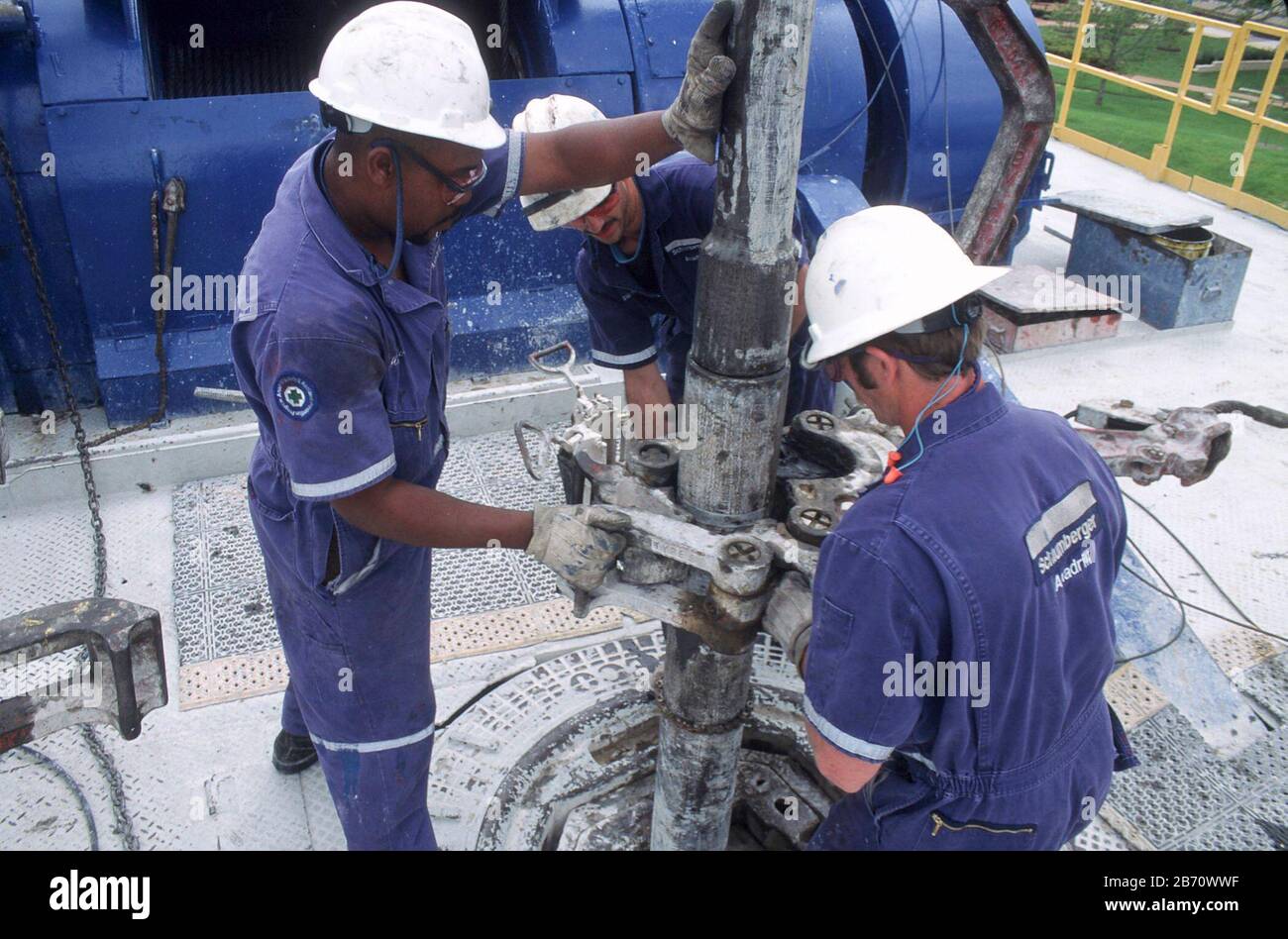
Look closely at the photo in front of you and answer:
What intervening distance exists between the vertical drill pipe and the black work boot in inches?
45.4

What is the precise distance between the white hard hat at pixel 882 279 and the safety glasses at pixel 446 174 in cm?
70

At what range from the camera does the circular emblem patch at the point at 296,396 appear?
179 cm

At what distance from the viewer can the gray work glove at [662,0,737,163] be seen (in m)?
1.54

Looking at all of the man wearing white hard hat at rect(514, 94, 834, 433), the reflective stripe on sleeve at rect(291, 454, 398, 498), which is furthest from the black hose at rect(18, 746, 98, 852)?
the man wearing white hard hat at rect(514, 94, 834, 433)

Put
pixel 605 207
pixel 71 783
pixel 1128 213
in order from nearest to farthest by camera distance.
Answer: pixel 605 207
pixel 71 783
pixel 1128 213

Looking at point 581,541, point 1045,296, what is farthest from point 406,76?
point 1045,296

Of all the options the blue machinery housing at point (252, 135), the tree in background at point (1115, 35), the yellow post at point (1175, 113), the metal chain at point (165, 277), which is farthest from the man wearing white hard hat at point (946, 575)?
the tree in background at point (1115, 35)

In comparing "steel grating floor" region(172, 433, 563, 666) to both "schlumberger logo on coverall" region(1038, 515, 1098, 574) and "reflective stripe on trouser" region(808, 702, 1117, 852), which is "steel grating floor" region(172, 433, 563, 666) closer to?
"reflective stripe on trouser" region(808, 702, 1117, 852)

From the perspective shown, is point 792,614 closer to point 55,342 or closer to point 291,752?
point 291,752

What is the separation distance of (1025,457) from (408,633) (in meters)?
1.39

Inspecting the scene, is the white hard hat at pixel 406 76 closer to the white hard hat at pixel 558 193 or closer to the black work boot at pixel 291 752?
the white hard hat at pixel 558 193

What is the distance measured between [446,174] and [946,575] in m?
1.15

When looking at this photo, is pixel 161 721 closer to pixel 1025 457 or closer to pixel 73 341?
pixel 73 341

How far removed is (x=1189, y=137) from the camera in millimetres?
10914
